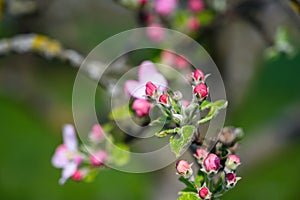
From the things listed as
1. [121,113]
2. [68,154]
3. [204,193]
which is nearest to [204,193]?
[204,193]

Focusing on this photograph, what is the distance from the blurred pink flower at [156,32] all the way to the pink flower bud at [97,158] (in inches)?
19.6

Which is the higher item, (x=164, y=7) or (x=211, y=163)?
(x=164, y=7)

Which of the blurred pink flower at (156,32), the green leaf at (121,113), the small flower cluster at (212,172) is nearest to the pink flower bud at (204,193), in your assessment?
the small flower cluster at (212,172)

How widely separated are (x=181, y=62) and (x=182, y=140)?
0.80 meters

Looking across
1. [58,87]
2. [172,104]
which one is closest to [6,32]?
[58,87]

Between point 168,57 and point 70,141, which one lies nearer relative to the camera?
point 70,141

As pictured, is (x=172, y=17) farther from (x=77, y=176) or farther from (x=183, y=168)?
(x=183, y=168)

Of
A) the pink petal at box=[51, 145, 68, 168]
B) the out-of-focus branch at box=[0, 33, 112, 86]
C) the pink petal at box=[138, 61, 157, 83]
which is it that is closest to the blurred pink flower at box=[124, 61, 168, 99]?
the pink petal at box=[138, 61, 157, 83]

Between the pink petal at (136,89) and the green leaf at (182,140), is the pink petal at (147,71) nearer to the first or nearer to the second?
the pink petal at (136,89)

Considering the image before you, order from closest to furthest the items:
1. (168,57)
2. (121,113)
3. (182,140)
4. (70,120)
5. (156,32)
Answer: (182,140)
(121,113)
(168,57)
(156,32)
(70,120)

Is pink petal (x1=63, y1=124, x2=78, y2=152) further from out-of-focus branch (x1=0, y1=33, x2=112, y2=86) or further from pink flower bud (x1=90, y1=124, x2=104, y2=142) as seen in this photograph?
out-of-focus branch (x1=0, y1=33, x2=112, y2=86)

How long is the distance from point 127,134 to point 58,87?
3325 millimetres

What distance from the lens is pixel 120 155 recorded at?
4.10 feet

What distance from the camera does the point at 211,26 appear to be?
1.88m
